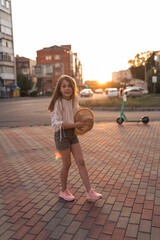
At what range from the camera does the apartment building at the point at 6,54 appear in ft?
173

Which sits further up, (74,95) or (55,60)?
(55,60)

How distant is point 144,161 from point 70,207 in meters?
2.30

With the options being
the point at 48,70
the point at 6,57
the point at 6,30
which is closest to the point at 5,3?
the point at 6,30

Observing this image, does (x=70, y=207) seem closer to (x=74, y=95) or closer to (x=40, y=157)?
(x=74, y=95)

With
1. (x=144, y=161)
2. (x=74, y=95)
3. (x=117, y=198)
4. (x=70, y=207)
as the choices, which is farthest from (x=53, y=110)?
(x=144, y=161)

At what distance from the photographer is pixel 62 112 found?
3268 mm

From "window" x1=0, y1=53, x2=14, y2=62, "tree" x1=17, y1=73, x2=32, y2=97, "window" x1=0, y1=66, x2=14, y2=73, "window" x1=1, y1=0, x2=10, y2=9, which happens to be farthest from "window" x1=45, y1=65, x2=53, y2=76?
"window" x1=1, y1=0, x2=10, y2=9

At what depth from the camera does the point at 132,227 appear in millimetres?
2783

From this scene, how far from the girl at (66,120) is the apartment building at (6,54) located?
4955cm

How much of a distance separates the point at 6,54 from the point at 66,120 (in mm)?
55501

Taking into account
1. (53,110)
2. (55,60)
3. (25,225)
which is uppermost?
(55,60)

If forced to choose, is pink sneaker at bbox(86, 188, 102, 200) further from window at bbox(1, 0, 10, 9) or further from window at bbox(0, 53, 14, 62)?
window at bbox(1, 0, 10, 9)

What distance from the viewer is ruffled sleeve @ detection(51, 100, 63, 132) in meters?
3.14

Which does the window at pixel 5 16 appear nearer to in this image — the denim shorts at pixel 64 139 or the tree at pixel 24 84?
the tree at pixel 24 84
